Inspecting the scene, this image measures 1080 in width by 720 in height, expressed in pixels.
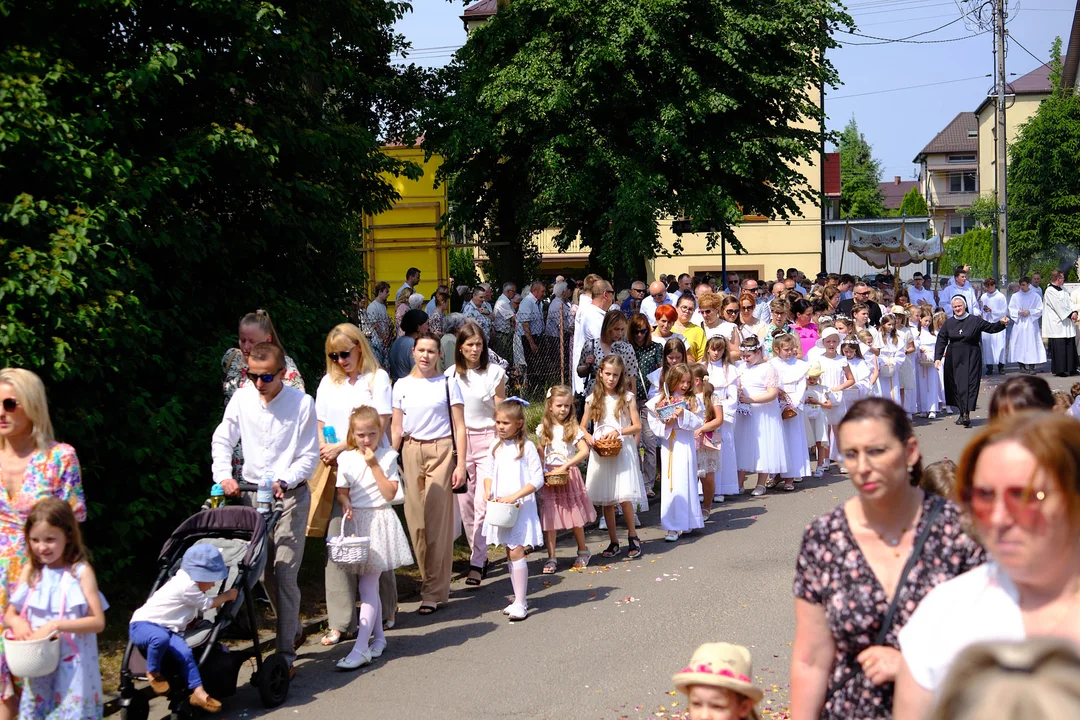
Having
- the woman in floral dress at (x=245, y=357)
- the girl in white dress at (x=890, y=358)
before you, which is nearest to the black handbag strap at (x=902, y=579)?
the woman in floral dress at (x=245, y=357)

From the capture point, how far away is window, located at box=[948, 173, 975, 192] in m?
119

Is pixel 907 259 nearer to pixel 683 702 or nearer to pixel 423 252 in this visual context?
pixel 423 252

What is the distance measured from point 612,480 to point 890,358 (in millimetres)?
8983

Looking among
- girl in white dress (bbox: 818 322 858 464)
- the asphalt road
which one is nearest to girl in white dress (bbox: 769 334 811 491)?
girl in white dress (bbox: 818 322 858 464)

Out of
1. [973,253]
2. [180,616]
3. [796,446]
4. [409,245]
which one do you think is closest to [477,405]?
[180,616]

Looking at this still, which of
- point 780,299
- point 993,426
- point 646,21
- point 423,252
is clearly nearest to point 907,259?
point 646,21

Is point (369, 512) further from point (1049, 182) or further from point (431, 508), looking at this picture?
point (1049, 182)

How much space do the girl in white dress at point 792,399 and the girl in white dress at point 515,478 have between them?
5686 mm

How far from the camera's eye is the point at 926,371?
20078 mm

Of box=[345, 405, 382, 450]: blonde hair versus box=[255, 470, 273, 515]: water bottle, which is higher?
box=[345, 405, 382, 450]: blonde hair

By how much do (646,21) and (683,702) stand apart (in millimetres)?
20531

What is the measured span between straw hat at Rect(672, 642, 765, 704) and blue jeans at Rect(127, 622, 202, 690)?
3533 mm

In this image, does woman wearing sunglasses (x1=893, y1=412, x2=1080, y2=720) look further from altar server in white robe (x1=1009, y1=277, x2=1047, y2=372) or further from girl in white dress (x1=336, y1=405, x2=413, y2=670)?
altar server in white robe (x1=1009, y1=277, x2=1047, y2=372)

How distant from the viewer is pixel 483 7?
194ft
